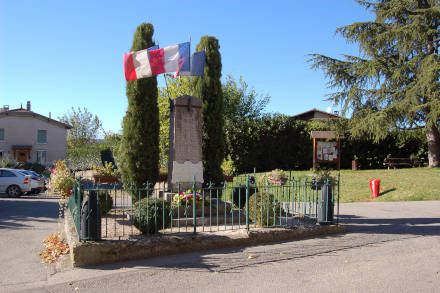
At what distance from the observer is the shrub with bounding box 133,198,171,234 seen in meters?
6.20

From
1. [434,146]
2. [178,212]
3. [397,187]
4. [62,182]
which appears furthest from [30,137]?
[434,146]

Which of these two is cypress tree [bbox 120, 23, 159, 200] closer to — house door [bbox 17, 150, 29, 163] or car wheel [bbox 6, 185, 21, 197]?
car wheel [bbox 6, 185, 21, 197]

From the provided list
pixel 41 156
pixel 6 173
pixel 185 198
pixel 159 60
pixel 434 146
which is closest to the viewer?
pixel 185 198

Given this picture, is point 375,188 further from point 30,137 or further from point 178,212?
point 30,137

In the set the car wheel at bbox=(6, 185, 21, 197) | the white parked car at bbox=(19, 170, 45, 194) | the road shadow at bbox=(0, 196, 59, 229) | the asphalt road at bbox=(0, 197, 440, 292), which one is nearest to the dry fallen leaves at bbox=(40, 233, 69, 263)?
the asphalt road at bbox=(0, 197, 440, 292)

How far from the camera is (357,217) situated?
10141mm

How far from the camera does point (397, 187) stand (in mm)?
14672

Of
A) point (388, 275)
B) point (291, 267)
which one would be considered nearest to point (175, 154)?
point (291, 267)

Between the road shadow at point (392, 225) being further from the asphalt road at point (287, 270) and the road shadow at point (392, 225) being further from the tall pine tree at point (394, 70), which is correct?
the tall pine tree at point (394, 70)

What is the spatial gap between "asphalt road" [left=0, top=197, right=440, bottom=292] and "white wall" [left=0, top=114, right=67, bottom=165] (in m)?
34.7

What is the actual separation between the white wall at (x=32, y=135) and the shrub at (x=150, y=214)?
3381 centimetres

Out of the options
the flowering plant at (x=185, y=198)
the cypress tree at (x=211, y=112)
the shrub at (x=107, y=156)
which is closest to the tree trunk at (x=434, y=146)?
the cypress tree at (x=211, y=112)

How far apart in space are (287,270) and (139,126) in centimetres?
577

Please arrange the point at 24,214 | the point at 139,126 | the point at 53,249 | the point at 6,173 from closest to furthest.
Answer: the point at 53,249
the point at 139,126
the point at 24,214
the point at 6,173
